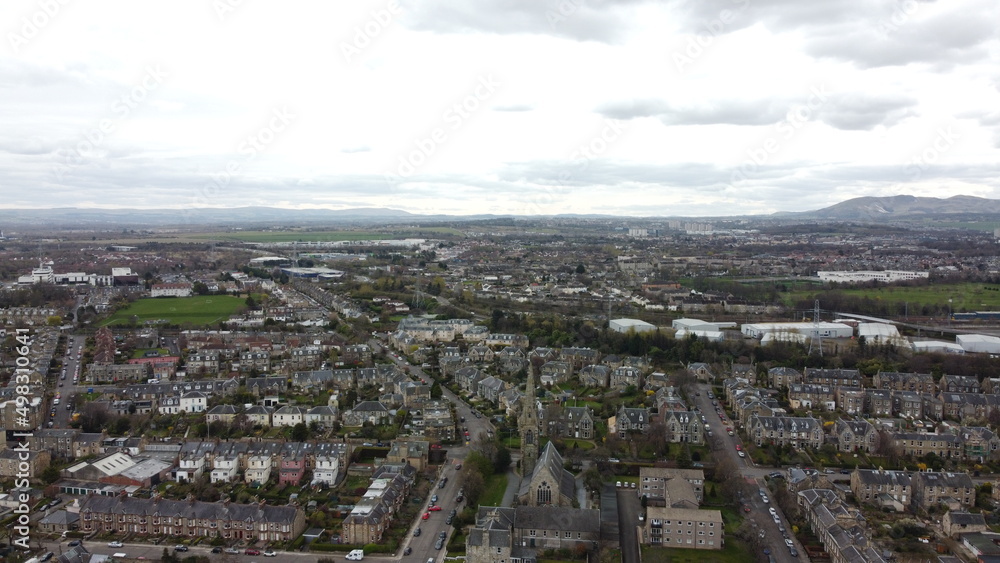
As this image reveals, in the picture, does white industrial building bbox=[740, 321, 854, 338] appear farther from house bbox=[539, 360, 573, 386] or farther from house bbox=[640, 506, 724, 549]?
house bbox=[640, 506, 724, 549]

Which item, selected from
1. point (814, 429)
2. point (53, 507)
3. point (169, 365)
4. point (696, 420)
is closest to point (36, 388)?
point (169, 365)

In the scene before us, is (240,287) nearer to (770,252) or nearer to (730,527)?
(730,527)

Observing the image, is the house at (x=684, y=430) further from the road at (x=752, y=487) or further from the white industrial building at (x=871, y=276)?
the white industrial building at (x=871, y=276)

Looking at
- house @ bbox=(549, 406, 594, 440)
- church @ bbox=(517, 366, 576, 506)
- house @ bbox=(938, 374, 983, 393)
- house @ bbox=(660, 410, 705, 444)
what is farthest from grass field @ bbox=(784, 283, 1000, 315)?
church @ bbox=(517, 366, 576, 506)

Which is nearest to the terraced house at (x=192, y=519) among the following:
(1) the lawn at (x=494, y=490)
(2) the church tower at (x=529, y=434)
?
(1) the lawn at (x=494, y=490)

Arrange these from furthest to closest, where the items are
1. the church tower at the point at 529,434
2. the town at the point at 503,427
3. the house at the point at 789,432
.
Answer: the house at the point at 789,432 < the church tower at the point at 529,434 < the town at the point at 503,427

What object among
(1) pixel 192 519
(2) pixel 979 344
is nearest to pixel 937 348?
(2) pixel 979 344
